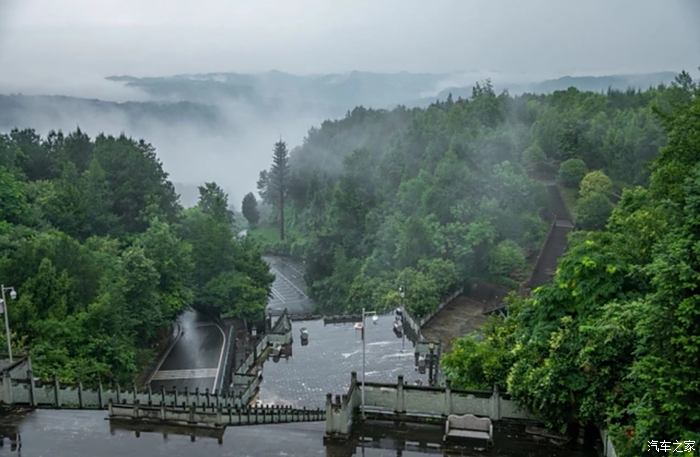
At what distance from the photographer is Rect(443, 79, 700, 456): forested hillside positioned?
49.2 feet

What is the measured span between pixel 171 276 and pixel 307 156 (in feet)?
233

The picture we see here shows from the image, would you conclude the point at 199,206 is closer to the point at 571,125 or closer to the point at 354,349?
the point at 354,349

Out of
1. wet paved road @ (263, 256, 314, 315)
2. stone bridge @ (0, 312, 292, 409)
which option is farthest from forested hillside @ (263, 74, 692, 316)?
stone bridge @ (0, 312, 292, 409)

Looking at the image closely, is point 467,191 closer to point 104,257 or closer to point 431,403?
point 104,257

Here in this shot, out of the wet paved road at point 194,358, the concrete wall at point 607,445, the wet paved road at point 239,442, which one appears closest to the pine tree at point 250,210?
the wet paved road at point 194,358

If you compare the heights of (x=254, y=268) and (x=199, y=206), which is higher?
(x=199, y=206)

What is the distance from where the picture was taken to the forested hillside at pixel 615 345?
15000 mm

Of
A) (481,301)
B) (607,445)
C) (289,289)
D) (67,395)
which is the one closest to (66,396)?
(67,395)

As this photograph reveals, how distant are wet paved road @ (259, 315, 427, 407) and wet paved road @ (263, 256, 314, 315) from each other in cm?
2243

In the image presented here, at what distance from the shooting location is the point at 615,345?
17.7 meters

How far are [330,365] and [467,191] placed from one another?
29275mm

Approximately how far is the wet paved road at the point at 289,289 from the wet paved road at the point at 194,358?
14396mm

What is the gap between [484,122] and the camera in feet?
278

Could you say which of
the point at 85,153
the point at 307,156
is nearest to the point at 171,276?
the point at 85,153
